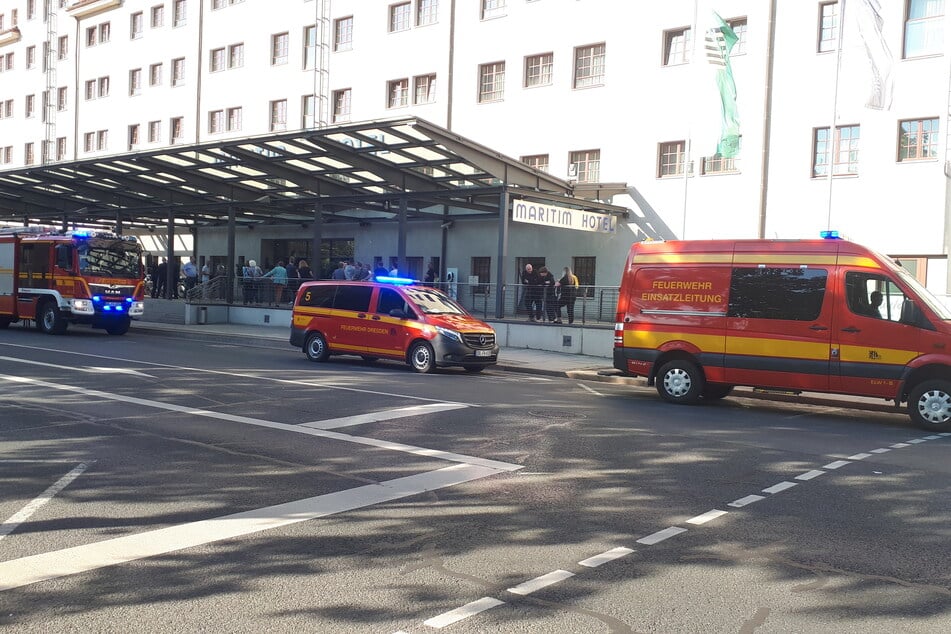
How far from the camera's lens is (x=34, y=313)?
80.1ft

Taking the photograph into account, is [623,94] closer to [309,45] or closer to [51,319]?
[309,45]

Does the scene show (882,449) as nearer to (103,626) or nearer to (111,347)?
(103,626)

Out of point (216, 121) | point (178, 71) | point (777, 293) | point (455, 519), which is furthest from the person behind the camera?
point (178, 71)

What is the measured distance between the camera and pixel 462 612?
4.29 m

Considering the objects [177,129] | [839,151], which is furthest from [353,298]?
[177,129]

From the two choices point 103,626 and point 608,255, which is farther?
point 608,255

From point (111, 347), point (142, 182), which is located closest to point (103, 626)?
point (111, 347)

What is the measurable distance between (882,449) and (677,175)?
1717 cm

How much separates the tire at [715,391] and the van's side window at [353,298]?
7146 millimetres

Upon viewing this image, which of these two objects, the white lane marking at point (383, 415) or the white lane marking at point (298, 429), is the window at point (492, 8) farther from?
the white lane marking at point (298, 429)

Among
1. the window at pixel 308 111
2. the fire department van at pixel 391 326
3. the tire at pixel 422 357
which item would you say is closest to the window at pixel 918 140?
the fire department van at pixel 391 326

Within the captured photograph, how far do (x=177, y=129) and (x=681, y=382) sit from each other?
34290mm

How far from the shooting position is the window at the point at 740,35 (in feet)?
79.7

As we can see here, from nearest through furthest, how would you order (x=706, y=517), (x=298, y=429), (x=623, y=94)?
(x=706, y=517) → (x=298, y=429) → (x=623, y=94)
